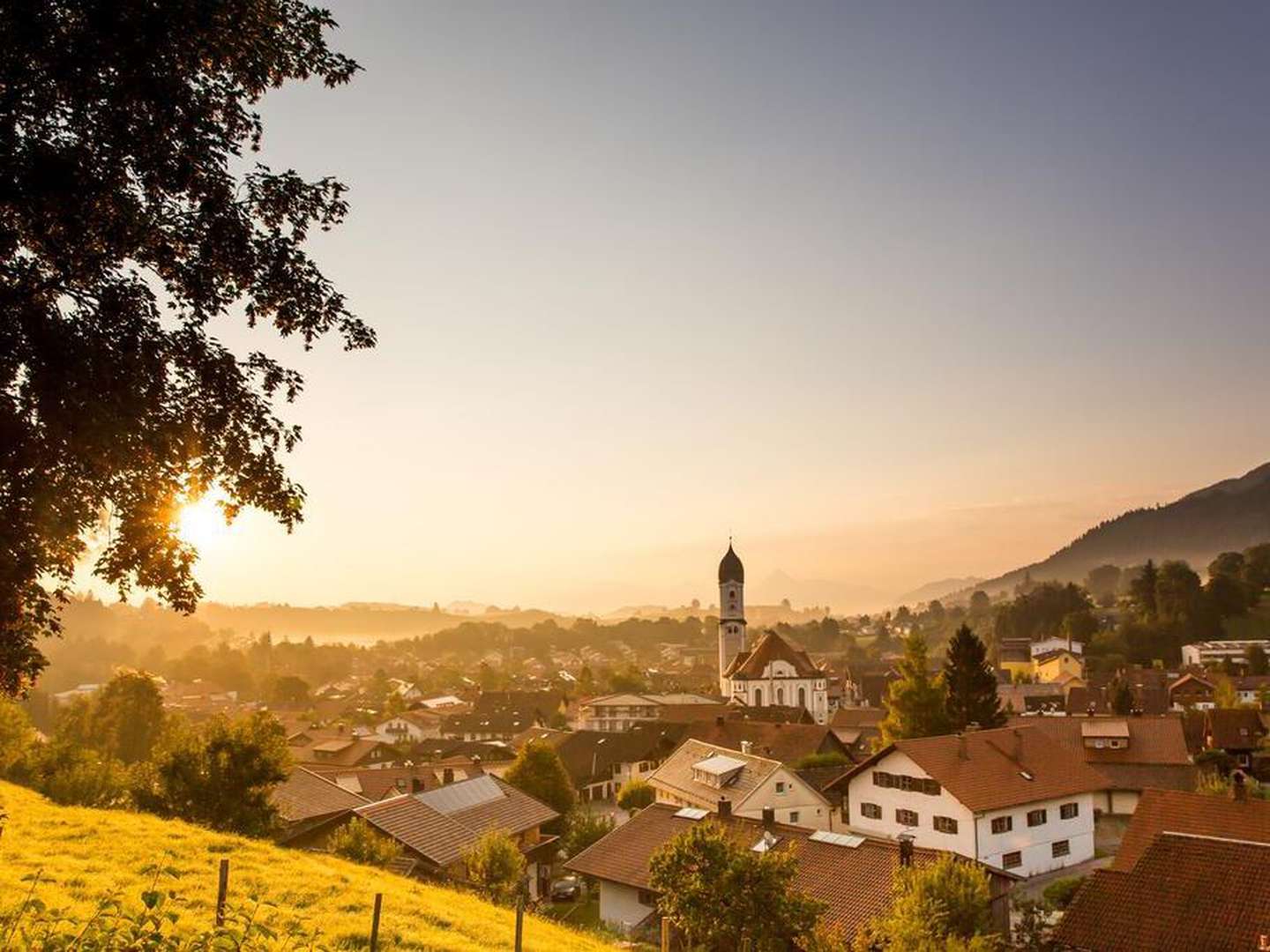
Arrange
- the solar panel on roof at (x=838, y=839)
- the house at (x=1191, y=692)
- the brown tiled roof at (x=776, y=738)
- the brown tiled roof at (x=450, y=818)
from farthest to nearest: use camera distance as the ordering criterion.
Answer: the house at (x=1191, y=692) → the brown tiled roof at (x=776, y=738) → the brown tiled roof at (x=450, y=818) → the solar panel on roof at (x=838, y=839)

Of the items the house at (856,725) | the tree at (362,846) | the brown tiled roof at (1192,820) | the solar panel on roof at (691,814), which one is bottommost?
the house at (856,725)

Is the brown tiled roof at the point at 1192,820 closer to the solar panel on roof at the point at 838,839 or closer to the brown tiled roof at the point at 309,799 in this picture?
the solar panel on roof at the point at 838,839

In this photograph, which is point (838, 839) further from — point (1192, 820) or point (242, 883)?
point (242, 883)

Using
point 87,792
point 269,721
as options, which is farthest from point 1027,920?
point 87,792

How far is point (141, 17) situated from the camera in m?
9.62

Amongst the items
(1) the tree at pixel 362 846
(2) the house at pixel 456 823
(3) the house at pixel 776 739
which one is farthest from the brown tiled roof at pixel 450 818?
(3) the house at pixel 776 739

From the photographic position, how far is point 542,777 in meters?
50.0

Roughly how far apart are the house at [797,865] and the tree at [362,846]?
877 centimetres

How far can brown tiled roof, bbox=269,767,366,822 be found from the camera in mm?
37438

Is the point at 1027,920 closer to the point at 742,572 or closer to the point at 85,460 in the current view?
the point at 85,460

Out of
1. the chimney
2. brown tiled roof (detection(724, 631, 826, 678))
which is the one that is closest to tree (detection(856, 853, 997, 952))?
the chimney

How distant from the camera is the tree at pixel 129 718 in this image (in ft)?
212

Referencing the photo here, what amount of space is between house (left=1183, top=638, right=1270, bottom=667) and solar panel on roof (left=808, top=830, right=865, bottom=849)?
379 ft

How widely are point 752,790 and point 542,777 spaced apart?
480 inches
